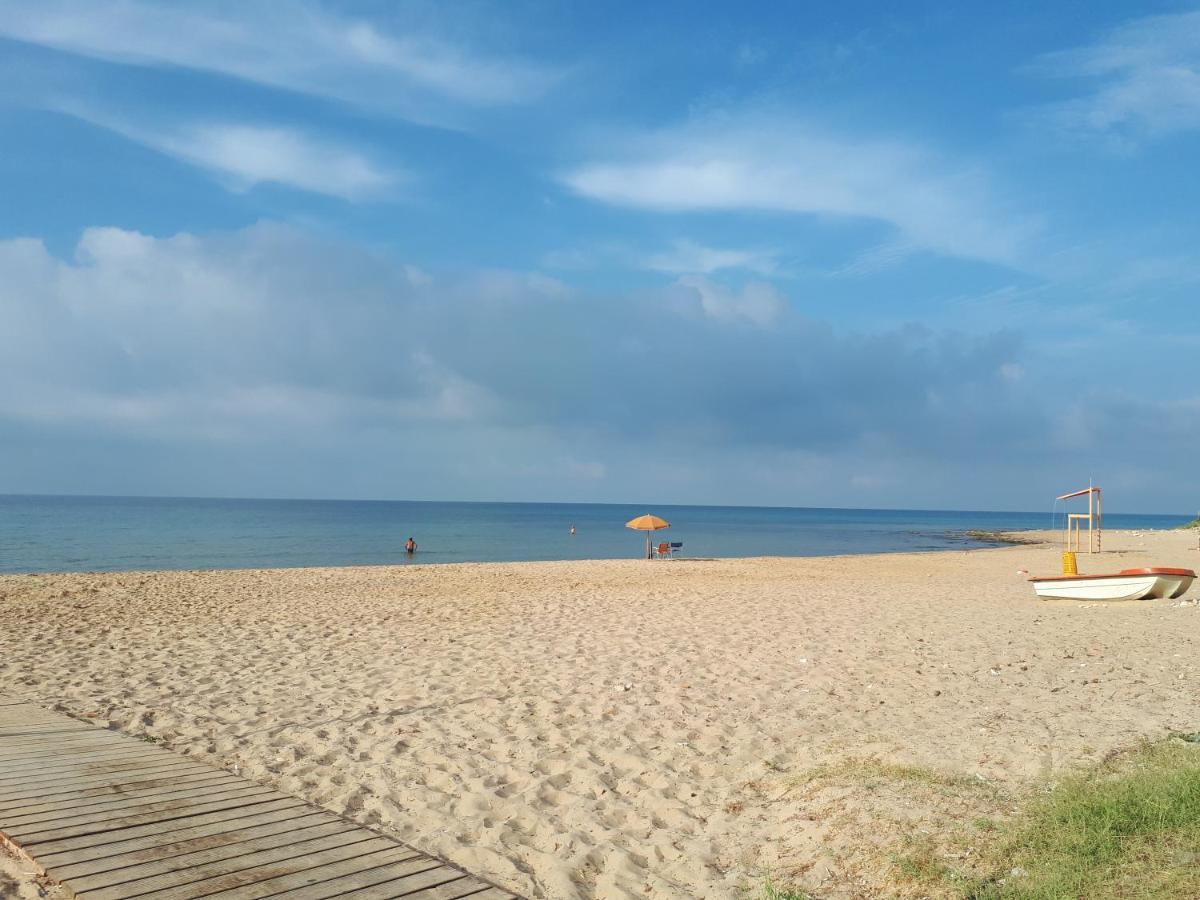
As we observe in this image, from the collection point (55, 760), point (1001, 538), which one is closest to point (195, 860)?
point (55, 760)

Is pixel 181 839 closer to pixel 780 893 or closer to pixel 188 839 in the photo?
pixel 188 839

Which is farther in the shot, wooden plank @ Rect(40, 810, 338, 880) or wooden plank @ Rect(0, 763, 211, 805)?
wooden plank @ Rect(0, 763, 211, 805)

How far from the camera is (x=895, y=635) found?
11500 mm

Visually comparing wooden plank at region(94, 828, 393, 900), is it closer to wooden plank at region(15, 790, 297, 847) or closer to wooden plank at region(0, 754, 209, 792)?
wooden plank at region(15, 790, 297, 847)

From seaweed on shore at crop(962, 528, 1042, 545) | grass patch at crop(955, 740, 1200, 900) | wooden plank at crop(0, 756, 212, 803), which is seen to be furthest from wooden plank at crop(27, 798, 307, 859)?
seaweed on shore at crop(962, 528, 1042, 545)

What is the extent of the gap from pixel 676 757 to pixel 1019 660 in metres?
5.38

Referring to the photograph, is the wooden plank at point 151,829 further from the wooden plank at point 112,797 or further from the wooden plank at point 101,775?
the wooden plank at point 101,775

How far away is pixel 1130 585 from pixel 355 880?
15.8 metres

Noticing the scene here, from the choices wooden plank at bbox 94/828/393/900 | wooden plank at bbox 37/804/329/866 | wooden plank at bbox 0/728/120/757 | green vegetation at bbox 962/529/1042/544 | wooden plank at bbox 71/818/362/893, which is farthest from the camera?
green vegetation at bbox 962/529/1042/544

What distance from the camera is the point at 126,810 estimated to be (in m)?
4.63

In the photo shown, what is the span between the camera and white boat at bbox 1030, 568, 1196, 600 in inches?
587

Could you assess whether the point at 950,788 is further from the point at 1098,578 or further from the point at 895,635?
the point at 1098,578

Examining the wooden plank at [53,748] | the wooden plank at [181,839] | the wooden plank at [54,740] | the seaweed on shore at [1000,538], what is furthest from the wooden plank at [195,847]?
the seaweed on shore at [1000,538]

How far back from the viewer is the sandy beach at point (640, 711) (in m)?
4.73
